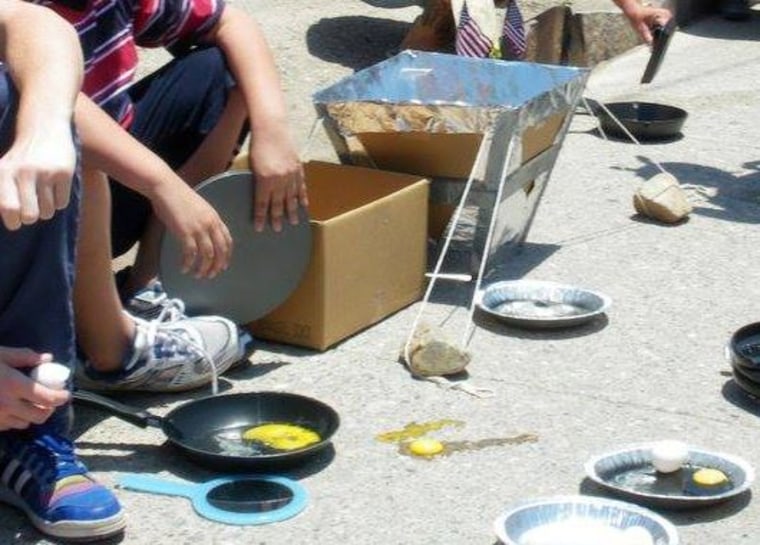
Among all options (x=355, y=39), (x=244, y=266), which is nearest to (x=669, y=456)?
(x=244, y=266)

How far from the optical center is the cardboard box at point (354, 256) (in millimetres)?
3521

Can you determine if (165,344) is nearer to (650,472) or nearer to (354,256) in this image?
(354,256)

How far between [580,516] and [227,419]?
78cm

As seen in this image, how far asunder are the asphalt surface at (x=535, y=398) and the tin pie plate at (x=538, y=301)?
1.8 inches

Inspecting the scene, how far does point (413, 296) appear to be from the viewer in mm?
3938

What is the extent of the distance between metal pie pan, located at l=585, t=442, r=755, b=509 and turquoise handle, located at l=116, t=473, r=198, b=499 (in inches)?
29.1

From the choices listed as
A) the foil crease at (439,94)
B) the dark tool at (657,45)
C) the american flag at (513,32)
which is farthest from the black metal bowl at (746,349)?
the american flag at (513,32)

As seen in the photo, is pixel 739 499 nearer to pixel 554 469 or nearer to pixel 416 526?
pixel 554 469

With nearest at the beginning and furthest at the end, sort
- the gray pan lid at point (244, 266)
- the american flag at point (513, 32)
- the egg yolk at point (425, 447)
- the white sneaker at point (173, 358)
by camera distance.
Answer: the egg yolk at point (425, 447), the white sneaker at point (173, 358), the gray pan lid at point (244, 266), the american flag at point (513, 32)

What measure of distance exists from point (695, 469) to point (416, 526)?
0.57 meters

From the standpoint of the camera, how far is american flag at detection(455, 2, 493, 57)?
5.88 m

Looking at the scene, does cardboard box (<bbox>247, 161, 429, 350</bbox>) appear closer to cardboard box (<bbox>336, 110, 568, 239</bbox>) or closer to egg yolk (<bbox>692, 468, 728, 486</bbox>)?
cardboard box (<bbox>336, 110, 568, 239</bbox>)

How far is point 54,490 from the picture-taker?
268cm

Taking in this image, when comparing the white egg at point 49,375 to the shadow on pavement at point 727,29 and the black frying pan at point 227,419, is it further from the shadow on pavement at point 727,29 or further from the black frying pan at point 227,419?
the shadow on pavement at point 727,29
